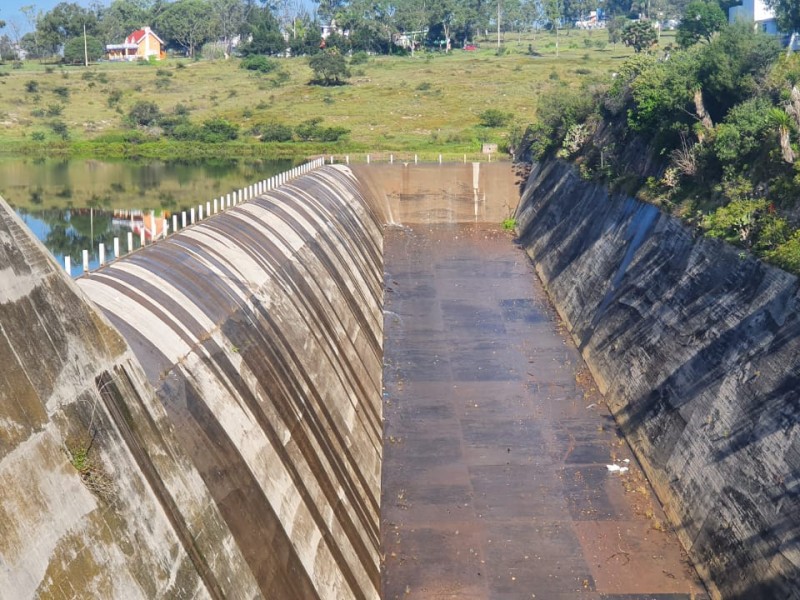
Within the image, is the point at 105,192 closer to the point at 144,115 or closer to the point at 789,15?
the point at 144,115

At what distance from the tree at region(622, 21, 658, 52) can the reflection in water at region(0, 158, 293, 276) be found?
123 ft

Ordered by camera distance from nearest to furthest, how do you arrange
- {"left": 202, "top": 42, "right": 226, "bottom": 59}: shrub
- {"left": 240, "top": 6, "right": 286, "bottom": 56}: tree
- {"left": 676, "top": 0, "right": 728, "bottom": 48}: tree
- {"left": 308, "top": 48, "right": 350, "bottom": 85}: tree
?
{"left": 676, "top": 0, "right": 728, "bottom": 48}: tree
{"left": 308, "top": 48, "right": 350, "bottom": 85}: tree
{"left": 240, "top": 6, "right": 286, "bottom": 56}: tree
{"left": 202, "top": 42, "right": 226, "bottom": 59}: shrub

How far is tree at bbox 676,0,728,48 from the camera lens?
64.4 m

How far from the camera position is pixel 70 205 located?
5778 cm

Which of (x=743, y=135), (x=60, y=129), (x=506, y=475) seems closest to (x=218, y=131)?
(x=60, y=129)

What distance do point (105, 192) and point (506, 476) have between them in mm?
47531

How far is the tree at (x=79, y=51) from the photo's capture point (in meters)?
143

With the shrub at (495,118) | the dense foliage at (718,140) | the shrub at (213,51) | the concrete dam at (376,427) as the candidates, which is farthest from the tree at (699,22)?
the shrub at (213,51)

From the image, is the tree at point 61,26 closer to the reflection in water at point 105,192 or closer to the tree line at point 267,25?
the tree line at point 267,25

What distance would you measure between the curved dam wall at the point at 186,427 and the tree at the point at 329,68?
87052mm

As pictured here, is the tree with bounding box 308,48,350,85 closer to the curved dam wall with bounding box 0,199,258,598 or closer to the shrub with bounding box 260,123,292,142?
the shrub with bounding box 260,123,292,142

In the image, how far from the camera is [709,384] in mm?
22641

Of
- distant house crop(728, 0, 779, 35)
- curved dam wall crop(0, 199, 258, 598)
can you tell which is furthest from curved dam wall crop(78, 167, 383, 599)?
distant house crop(728, 0, 779, 35)

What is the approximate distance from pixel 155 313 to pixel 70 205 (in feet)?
142
